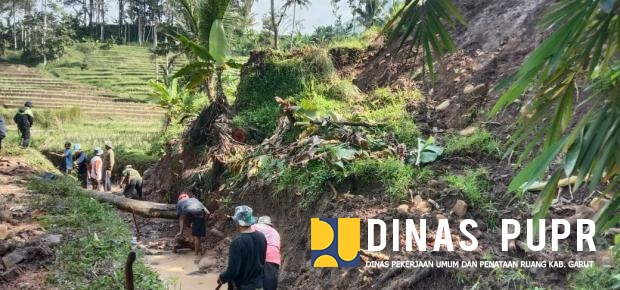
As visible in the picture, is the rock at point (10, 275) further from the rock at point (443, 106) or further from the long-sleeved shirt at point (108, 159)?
the long-sleeved shirt at point (108, 159)

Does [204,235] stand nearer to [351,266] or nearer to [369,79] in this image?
[351,266]

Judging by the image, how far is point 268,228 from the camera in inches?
202

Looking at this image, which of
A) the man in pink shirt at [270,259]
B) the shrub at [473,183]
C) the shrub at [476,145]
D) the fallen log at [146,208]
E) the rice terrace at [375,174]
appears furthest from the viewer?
the fallen log at [146,208]

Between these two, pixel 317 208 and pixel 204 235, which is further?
pixel 204 235

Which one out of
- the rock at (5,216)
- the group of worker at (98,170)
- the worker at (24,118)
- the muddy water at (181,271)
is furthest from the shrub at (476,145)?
the worker at (24,118)

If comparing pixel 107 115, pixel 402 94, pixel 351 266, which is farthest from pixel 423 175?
pixel 107 115

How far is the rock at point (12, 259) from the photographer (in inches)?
225

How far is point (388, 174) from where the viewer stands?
5.98m

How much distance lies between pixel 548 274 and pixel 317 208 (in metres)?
2.76

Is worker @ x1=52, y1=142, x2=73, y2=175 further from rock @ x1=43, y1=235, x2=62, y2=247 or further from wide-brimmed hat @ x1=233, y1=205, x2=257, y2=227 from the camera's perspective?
wide-brimmed hat @ x1=233, y1=205, x2=257, y2=227

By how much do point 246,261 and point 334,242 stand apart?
4.93ft

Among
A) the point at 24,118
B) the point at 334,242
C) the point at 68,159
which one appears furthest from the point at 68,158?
the point at 334,242

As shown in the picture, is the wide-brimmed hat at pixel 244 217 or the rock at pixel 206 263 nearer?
the wide-brimmed hat at pixel 244 217

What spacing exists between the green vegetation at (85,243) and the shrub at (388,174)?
2493 mm
